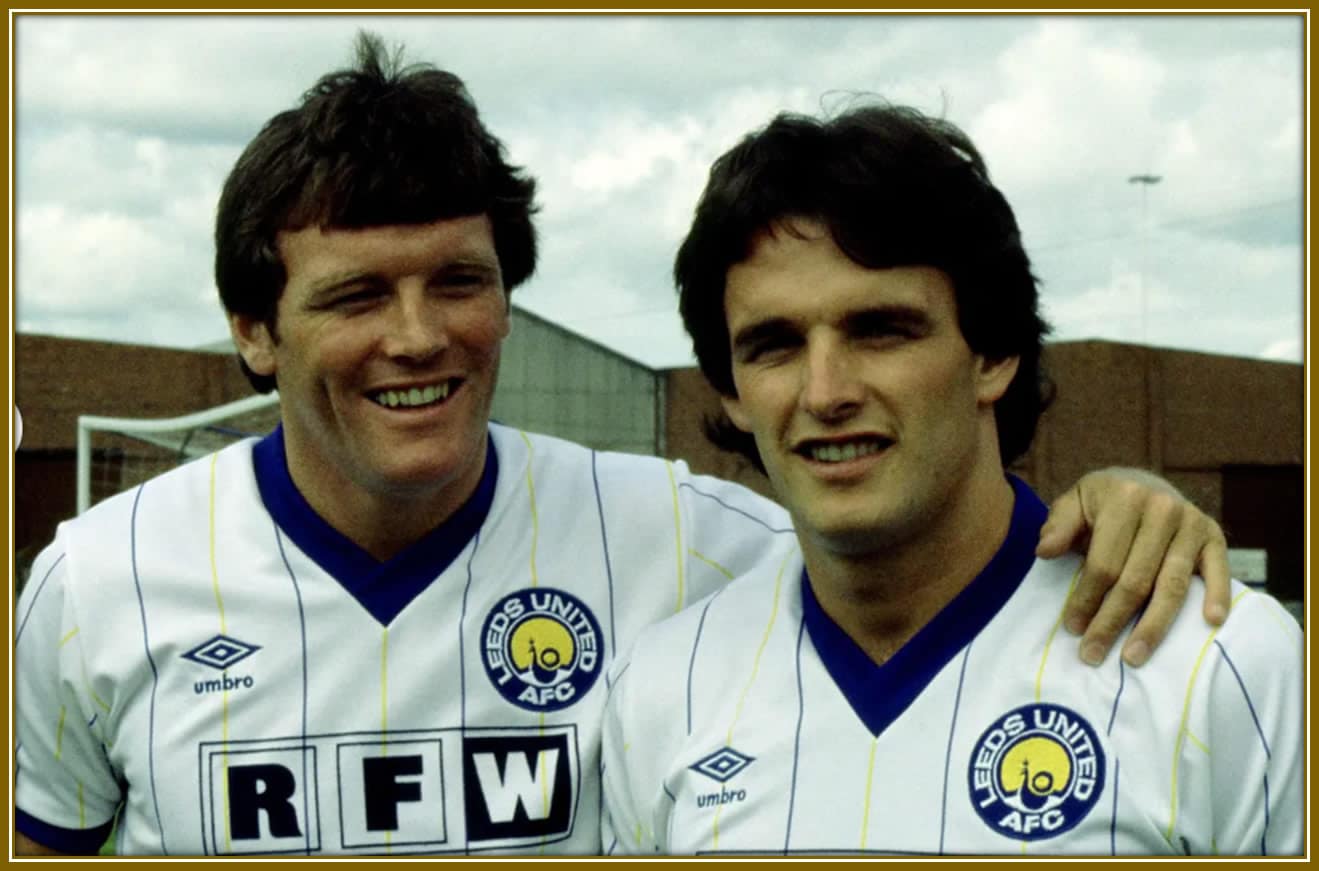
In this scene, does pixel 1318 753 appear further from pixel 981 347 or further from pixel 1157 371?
pixel 1157 371

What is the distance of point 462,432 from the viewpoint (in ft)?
8.36

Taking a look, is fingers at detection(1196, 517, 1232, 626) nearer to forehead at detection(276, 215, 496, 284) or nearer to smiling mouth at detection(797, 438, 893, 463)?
smiling mouth at detection(797, 438, 893, 463)

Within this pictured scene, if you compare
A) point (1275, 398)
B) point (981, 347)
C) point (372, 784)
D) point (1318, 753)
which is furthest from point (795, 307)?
point (1275, 398)

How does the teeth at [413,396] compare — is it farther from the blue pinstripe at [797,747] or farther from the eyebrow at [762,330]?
the blue pinstripe at [797,747]

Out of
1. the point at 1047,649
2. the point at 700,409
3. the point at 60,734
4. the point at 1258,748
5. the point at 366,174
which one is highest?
the point at 700,409

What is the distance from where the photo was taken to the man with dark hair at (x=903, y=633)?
1963mm

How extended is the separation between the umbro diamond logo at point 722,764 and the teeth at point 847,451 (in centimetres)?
47

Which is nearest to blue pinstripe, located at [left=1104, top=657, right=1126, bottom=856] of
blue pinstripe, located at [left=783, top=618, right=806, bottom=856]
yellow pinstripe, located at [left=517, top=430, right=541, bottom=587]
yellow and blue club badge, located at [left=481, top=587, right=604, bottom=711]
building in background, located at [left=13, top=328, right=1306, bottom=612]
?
blue pinstripe, located at [left=783, top=618, right=806, bottom=856]

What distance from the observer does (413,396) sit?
251 cm

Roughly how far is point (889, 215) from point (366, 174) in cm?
94

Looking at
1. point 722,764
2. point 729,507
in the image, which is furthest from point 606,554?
point 722,764

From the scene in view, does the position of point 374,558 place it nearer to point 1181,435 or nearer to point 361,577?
point 361,577

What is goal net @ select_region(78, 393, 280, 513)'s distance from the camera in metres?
6.73

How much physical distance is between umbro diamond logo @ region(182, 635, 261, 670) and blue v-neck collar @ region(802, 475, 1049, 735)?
1.04 meters
